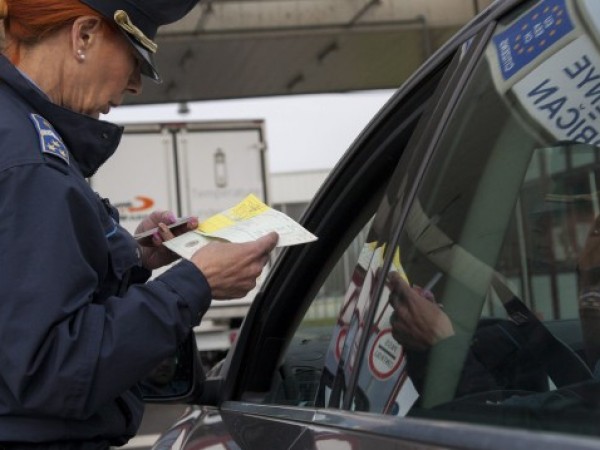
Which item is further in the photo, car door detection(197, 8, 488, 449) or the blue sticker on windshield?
car door detection(197, 8, 488, 449)

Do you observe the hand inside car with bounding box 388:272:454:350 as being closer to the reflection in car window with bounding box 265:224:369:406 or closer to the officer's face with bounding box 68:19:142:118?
the reflection in car window with bounding box 265:224:369:406

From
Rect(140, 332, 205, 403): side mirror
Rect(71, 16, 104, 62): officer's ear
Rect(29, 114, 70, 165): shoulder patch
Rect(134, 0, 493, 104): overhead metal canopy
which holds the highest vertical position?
Rect(134, 0, 493, 104): overhead metal canopy

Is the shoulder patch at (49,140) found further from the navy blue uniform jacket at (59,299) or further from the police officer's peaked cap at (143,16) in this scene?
the police officer's peaked cap at (143,16)

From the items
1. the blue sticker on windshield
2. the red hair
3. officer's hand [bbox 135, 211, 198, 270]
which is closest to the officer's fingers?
officer's hand [bbox 135, 211, 198, 270]

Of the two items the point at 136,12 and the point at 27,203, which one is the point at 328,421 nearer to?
the point at 27,203

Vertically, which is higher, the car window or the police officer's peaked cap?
the police officer's peaked cap

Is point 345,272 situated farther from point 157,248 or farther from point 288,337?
point 157,248

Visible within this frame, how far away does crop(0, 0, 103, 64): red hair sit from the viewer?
194 cm

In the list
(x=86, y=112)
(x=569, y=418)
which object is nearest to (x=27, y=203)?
(x=86, y=112)

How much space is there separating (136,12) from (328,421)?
91 cm

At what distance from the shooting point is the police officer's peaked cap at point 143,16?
1.97 m

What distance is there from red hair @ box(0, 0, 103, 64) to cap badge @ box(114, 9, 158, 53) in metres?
0.04

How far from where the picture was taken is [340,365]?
1.94 metres

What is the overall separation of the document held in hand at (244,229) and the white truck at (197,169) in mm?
10959
